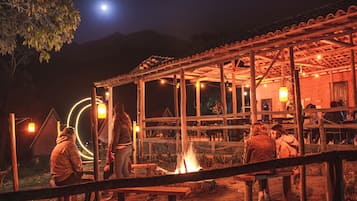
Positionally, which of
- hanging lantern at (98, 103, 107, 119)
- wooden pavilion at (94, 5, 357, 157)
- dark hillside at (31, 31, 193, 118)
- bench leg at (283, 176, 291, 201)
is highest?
dark hillside at (31, 31, 193, 118)

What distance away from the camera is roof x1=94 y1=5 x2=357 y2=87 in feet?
25.7

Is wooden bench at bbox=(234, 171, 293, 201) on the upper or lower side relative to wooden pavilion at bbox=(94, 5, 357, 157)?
lower

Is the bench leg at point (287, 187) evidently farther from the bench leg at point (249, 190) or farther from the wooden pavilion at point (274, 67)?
the wooden pavilion at point (274, 67)

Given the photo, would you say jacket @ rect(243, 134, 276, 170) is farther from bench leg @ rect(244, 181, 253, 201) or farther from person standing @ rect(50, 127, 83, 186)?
person standing @ rect(50, 127, 83, 186)

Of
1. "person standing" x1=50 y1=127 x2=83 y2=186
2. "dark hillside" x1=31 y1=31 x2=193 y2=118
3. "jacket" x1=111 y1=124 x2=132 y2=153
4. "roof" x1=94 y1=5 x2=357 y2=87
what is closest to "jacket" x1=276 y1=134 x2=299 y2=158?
"roof" x1=94 y1=5 x2=357 y2=87

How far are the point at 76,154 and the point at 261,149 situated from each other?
340 centimetres

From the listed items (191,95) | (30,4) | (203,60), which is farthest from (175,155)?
(191,95)

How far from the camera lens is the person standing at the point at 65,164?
6137 mm

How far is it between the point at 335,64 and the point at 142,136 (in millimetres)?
9172

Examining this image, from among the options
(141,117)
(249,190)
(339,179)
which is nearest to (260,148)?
(249,190)

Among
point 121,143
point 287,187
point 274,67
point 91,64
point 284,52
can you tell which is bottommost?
point 287,187

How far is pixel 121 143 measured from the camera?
Answer: 6.91 meters

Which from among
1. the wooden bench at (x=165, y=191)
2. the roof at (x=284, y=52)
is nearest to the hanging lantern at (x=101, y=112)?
the roof at (x=284, y=52)

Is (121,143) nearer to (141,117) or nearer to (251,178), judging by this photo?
(251,178)
